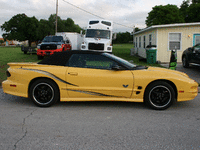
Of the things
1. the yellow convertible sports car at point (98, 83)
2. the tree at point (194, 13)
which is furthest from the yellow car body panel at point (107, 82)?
the tree at point (194, 13)

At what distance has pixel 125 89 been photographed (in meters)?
5.25

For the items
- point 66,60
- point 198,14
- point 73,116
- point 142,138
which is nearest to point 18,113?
point 73,116

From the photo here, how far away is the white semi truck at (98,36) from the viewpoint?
60.5 feet

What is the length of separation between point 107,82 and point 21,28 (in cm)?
6913

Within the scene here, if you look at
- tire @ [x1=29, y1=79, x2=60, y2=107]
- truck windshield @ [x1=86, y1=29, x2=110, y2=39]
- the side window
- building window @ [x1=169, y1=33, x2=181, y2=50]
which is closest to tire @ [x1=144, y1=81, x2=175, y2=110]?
the side window

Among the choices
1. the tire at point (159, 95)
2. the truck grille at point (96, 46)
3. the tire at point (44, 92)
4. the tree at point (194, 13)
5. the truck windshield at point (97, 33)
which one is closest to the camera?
the tire at point (159, 95)

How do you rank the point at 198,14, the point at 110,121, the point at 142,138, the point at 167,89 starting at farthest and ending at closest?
the point at 198,14 → the point at 167,89 → the point at 110,121 → the point at 142,138

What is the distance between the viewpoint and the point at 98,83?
5281 millimetres

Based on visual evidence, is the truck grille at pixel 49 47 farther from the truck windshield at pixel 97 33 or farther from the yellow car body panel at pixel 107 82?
the yellow car body panel at pixel 107 82

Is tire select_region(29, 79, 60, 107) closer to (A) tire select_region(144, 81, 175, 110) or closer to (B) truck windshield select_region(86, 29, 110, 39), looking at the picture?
(A) tire select_region(144, 81, 175, 110)

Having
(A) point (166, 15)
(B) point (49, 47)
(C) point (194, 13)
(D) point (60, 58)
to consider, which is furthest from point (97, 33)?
(A) point (166, 15)

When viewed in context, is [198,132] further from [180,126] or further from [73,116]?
[73,116]

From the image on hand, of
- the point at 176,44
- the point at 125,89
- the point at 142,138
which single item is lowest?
the point at 142,138

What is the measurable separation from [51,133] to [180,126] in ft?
7.76
